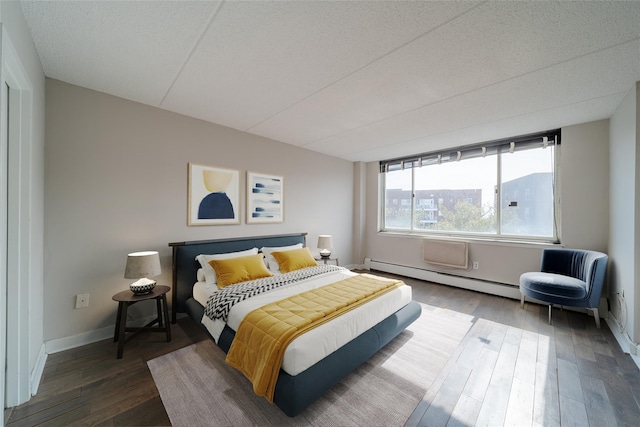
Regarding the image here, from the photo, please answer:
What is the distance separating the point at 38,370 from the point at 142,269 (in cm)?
96

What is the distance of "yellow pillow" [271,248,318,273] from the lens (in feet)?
10.9

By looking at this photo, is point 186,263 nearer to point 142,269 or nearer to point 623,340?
point 142,269

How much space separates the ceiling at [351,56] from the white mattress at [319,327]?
2008mm

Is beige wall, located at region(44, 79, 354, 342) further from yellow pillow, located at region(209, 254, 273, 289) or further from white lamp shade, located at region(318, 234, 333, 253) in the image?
white lamp shade, located at region(318, 234, 333, 253)

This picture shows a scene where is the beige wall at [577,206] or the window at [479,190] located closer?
the beige wall at [577,206]

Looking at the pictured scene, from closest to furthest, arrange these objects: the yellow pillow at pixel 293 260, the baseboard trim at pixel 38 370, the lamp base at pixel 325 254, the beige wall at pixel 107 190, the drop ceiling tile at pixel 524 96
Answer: the baseboard trim at pixel 38 370
the drop ceiling tile at pixel 524 96
the beige wall at pixel 107 190
the yellow pillow at pixel 293 260
the lamp base at pixel 325 254

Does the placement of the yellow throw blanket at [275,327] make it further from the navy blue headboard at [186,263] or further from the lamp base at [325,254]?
the lamp base at [325,254]

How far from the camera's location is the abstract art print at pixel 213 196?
119 inches

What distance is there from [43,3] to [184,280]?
8.16 feet

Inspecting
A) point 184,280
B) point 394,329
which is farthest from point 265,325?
point 184,280

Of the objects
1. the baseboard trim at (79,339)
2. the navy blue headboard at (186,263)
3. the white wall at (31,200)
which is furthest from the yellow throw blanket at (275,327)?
the baseboard trim at (79,339)

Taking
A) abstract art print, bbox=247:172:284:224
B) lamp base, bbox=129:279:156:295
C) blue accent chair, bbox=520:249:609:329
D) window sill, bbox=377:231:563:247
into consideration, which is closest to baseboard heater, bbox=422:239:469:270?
window sill, bbox=377:231:563:247

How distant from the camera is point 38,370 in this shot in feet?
6.16

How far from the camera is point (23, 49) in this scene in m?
1.52
